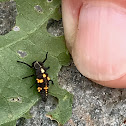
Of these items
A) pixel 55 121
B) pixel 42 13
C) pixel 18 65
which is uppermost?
pixel 42 13

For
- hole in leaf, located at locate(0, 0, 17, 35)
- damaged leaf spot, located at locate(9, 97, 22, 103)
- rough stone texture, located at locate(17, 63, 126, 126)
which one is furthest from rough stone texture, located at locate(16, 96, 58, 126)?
hole in leaf, located at locate(0, 0, 17, 35)

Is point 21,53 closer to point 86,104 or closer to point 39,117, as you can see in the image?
point 39,117

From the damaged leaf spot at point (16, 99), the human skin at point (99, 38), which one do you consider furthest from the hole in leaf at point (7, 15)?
the damaged leaf spot at point (16, 99)

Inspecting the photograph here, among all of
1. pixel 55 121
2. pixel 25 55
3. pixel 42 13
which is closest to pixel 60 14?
pixel 42 13

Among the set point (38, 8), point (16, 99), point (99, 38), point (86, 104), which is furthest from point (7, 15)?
point (86, 104)

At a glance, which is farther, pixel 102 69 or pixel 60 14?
pixel 60 14

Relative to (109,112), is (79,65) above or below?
above

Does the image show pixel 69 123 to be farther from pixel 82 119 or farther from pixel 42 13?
pixel 42 13
